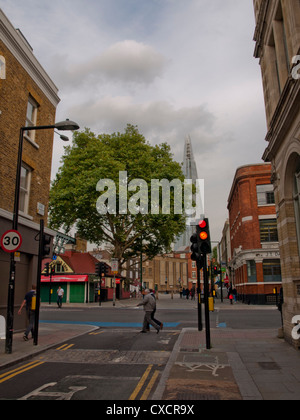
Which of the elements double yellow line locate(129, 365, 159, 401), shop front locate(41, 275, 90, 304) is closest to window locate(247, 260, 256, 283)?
shop front locate(41, 275, 90, 304)

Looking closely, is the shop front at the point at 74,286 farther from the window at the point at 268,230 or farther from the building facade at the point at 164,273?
the building facade at the point at 164,273

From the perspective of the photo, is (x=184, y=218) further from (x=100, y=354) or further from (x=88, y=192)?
(x=100, y=354)

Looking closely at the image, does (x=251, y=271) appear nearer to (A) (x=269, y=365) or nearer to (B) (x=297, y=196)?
(B) (x=297, y=196)

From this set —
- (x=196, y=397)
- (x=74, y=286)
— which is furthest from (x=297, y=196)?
(x=74, y=286)

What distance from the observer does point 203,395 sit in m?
5.33

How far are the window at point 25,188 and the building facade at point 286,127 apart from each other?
9278mm

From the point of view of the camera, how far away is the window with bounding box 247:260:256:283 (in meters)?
32.9

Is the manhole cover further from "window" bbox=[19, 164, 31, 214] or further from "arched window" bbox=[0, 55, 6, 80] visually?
"arched window" bbox=[0, 55, 6, 80]

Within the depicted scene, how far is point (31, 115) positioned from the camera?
14.5 meters

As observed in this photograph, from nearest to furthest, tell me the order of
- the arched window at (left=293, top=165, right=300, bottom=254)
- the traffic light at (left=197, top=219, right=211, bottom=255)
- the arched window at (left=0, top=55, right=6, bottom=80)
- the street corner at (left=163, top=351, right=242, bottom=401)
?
the street corner at (left=163, top=351, right=242, bottom=401)
the traffic light at (left=197, top=219, right=211, bottom=255)
the arched window at (left=293, top=165, right=300, bottom=254)
the arched window at (left=0, top=55, right=6, bottom=80)

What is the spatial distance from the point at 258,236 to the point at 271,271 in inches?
138

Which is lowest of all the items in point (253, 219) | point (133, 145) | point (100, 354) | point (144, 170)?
point (100, 354)

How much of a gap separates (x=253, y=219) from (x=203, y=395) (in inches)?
1194
